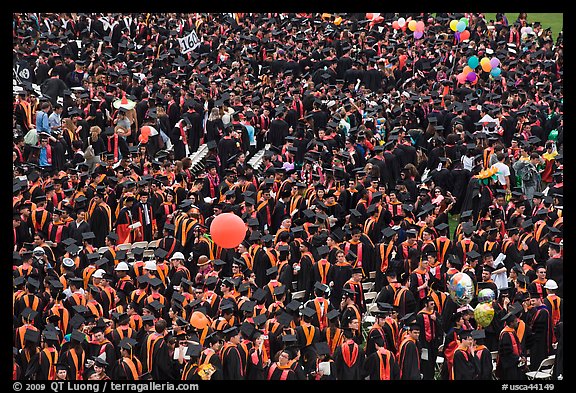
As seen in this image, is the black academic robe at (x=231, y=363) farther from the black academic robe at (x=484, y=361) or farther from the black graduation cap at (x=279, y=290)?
the black academic robe at (x=484, y=361)

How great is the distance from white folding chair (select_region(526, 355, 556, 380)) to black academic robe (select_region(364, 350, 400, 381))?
1756 mm

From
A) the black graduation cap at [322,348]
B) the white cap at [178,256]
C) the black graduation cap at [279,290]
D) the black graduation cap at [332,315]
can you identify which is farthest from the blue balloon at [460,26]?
the black graduation cap at [322,348]

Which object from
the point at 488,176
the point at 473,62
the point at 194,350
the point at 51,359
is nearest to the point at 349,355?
the point at 194,350

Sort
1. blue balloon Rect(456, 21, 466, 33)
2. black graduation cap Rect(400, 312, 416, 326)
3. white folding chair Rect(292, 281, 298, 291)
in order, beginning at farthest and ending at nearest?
blue balloon Rect(456, 21, 466, 33) → white folding chair Rect(292, 281, 298, 291) → black graduation cap Rect(400, 312, 416, 326)

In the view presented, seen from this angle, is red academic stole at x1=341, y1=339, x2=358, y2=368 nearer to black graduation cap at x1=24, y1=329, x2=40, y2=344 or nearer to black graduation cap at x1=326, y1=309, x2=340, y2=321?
black graduation cap at x1=326, y1=309, x2=340, y2=321

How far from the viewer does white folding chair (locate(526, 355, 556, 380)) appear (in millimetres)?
13289

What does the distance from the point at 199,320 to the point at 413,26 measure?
15341 mm

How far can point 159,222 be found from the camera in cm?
1700

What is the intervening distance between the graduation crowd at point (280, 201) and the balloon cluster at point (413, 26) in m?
0.17

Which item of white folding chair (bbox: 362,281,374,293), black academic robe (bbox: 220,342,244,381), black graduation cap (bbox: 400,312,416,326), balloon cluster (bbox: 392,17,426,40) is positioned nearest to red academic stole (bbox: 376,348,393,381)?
black graduation cap (bbox: 400,312,416,326)

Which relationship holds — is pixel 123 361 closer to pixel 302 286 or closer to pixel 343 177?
pixel 302 286

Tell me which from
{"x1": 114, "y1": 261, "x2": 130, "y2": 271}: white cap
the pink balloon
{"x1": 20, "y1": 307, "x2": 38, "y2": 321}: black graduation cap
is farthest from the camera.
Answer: the pink balloon

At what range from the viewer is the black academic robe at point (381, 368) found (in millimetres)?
12297

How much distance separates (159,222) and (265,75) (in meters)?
7.29
